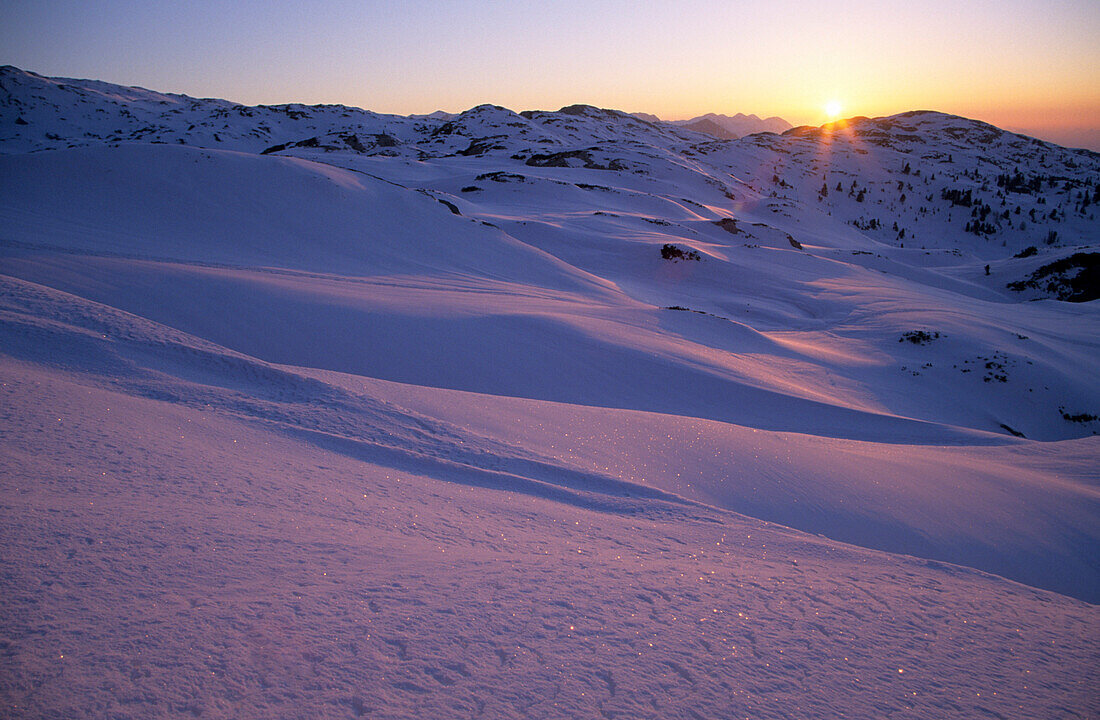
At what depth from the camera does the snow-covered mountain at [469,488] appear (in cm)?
187

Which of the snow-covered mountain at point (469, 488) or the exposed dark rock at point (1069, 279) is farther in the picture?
the exposed dark rock at point (1069, 279)

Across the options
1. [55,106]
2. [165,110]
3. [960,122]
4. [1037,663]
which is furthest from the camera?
[165,110]

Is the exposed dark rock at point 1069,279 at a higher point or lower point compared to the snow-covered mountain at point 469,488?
higher

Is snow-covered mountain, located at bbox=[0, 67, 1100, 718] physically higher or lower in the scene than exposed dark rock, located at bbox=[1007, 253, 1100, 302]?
lower

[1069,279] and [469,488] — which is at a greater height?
[1069,279]

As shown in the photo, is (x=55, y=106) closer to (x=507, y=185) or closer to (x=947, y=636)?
(x=507, y=185)

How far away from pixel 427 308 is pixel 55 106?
89571 millimetres

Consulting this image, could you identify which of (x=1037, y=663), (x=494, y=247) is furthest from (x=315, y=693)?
(x=494, y=247)

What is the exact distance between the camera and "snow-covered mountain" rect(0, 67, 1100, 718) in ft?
6.14

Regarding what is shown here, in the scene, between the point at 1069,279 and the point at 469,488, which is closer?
the point at 469,488

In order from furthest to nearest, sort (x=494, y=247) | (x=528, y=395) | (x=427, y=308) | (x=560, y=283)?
1. (x=494, y=247)
2. (x=560, y=283)
3. (x=427, y=308)
4. (x=528, y=395)

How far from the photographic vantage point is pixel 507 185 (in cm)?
2602

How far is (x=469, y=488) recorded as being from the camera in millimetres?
3490

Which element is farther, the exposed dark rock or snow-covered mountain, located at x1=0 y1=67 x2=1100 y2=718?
the exposed dark rock
